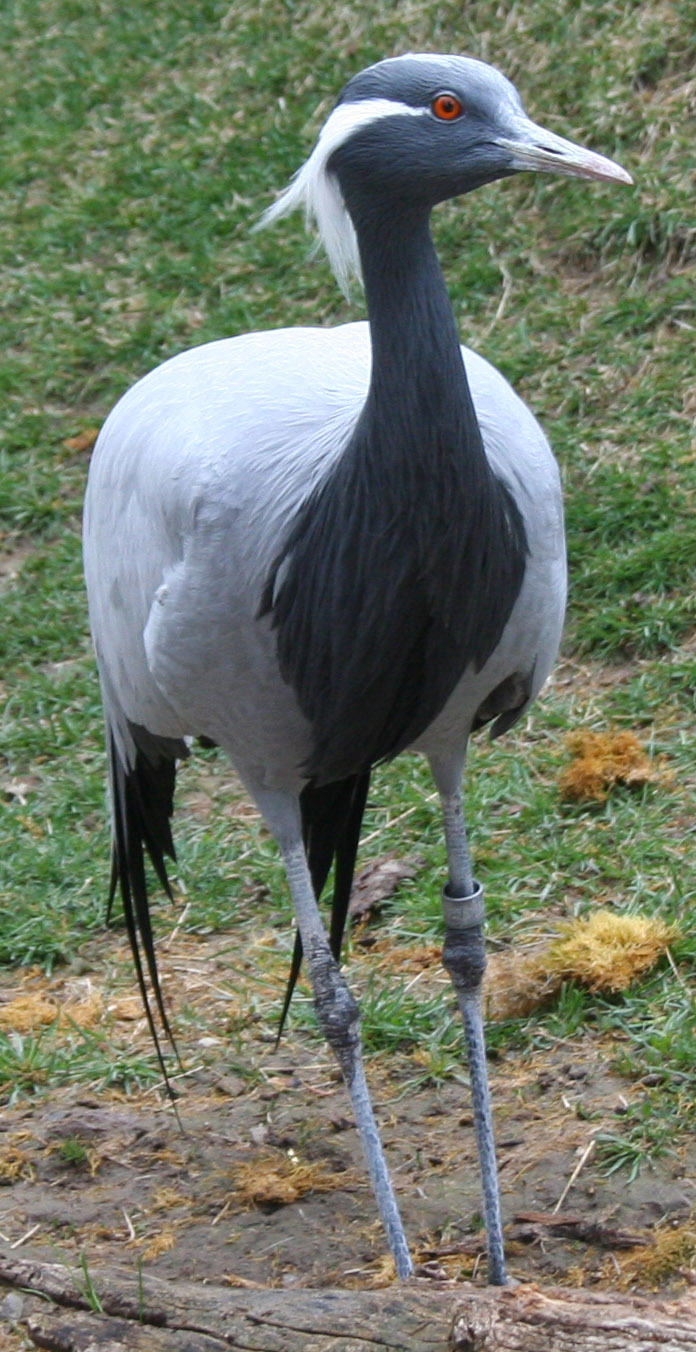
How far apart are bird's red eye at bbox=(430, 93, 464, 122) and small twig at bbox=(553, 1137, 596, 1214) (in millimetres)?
1980

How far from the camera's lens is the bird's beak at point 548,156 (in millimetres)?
2740

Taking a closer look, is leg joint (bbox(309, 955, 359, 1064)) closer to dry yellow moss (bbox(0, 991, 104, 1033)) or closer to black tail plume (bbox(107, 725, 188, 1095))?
black tail plume (bbox(107, 725, 188, 1095))

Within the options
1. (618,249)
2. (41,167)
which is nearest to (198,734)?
(618,249)

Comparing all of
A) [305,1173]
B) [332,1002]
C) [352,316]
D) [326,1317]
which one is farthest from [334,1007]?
[352,316]

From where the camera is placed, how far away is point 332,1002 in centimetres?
327

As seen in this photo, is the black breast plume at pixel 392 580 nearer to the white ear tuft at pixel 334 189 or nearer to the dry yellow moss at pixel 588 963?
the white ear tuft at pixel 334 189

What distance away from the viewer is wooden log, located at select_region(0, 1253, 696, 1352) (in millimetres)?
2484

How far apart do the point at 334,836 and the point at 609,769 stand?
1048 millimetres

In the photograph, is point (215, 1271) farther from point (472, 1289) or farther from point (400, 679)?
point (400, 679)

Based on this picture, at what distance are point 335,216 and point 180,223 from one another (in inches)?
180

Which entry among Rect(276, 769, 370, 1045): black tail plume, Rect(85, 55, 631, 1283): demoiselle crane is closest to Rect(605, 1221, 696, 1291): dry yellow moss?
Rect(85, 55, 631, 1283): demoiselle crane

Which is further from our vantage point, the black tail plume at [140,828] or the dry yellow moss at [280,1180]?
the black tail plume at [140,828]

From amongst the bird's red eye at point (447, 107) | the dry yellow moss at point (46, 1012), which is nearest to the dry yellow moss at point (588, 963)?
the dry yellow moss at point (46, 1012)

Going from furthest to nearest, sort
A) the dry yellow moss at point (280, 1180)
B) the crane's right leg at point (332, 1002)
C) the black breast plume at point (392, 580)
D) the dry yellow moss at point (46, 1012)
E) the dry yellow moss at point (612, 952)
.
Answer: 1. the dry yellow moss at point (46, 1012)
2. the dry yellow moss at point (612, 952)
3. the dry yellow moss at point (280, 1180)
4. the crane's right leg at point (332, 1002)
5. the black breast plume at point (392, 580)
